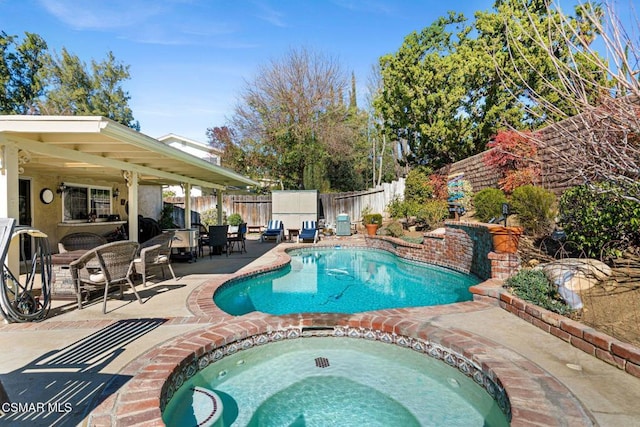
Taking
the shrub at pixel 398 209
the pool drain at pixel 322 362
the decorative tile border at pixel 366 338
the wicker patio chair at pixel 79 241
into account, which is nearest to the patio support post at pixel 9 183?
the wicker patio chair at pixel 79 241

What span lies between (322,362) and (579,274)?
3263mm

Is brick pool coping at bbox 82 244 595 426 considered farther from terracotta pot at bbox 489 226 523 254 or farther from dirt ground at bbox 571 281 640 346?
dirt ground at bbox 571 281 640 346

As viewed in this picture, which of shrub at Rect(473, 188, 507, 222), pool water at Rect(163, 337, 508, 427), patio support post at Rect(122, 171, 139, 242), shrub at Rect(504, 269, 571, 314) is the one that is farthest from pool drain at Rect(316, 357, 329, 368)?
shrub at Rect(473, 188, 507, 222)

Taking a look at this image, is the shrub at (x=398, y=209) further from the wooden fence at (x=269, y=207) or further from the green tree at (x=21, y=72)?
the green tree at (x=21, y=72)

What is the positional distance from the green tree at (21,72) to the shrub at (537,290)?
2610 centimetres

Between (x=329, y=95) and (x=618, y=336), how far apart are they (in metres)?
20.3

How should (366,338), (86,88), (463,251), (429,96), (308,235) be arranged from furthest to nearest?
(86,88), (429,96), (308,235), (463,251), (366,338)

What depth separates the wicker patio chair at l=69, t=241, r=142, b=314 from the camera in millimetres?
4402

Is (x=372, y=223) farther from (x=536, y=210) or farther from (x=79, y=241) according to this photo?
(x=79, y=241)

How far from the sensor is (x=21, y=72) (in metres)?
20.3

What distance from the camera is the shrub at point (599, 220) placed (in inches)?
165

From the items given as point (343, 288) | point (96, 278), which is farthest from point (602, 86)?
point (96, 278)

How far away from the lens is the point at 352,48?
802 inches

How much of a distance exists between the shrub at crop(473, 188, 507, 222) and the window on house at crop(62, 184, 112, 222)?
36.5ft
